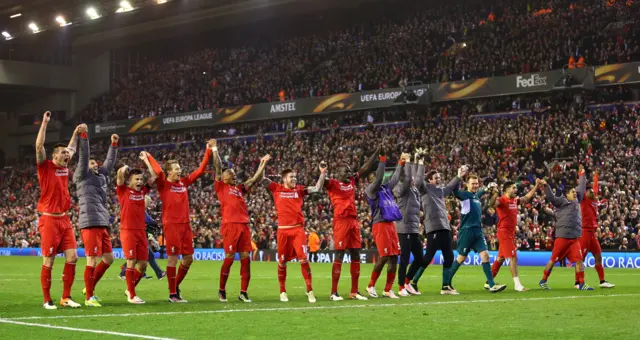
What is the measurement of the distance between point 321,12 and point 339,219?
4870cm

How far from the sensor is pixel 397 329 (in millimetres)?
10742

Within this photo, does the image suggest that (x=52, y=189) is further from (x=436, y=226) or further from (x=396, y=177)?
(x=436, y=226)

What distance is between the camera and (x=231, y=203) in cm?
1581

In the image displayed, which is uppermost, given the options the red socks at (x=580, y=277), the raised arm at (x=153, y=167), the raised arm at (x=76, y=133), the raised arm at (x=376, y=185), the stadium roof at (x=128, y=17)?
the stadium roof at (x=128, y=17)

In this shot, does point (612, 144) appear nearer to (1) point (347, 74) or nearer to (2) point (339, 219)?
(1) point (347, 74)

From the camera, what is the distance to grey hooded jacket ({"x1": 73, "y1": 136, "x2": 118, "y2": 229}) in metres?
14.7

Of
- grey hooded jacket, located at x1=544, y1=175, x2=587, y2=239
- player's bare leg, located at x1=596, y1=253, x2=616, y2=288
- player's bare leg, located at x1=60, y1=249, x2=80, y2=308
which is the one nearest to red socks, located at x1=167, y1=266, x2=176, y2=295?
player's bare leg, located at x1=60, y1=249, x2=80, y2=308

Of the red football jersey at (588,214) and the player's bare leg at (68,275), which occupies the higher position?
the red football jersey at (588,214)

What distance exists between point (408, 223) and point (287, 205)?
9.68ft

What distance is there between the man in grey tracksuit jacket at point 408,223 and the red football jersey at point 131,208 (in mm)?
5125

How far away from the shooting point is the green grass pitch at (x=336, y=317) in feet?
33.9

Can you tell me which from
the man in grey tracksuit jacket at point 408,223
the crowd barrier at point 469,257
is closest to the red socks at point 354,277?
the man in grey tracksuit jacket at point 408,223

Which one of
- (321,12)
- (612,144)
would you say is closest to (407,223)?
(612,144)

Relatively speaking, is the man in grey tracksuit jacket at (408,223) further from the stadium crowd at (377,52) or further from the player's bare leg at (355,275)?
the stadium crowd at (377,52)
